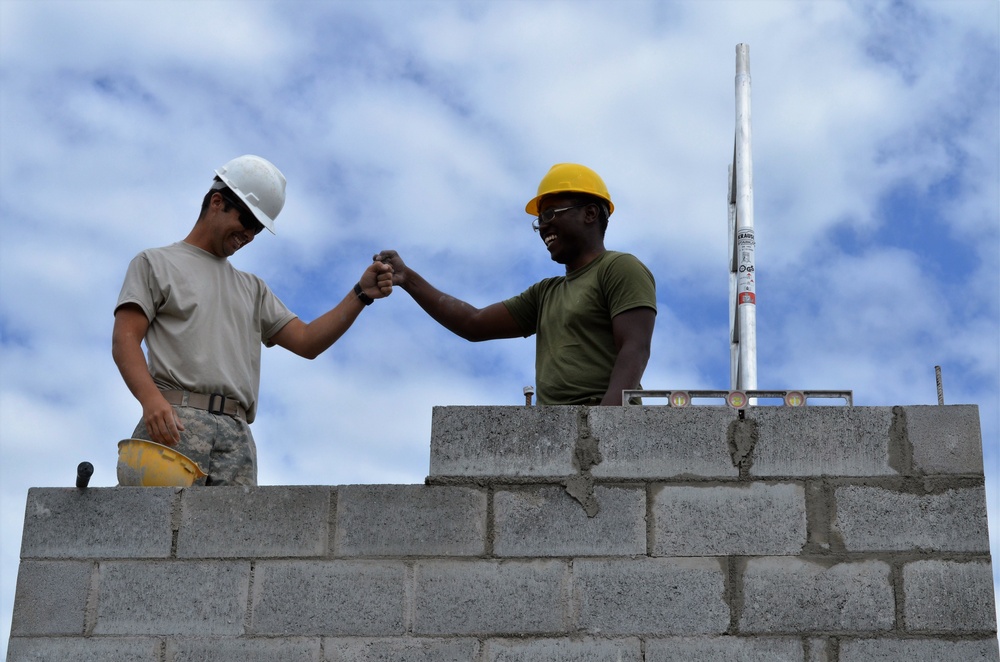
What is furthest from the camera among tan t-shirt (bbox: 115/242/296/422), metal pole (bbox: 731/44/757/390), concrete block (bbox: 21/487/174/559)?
metal pole (bbox: 731/44/757/390)

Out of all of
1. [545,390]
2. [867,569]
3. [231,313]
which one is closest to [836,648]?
[867,569]

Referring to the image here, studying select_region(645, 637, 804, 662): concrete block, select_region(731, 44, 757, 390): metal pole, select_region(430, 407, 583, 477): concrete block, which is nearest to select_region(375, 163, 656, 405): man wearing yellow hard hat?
select_region(430, 407, 583, 477): concrete block

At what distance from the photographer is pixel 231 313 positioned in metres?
4.88

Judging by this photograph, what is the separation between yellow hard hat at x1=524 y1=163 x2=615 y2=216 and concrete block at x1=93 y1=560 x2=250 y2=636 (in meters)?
1.95

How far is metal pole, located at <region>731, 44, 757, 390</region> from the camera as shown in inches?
319

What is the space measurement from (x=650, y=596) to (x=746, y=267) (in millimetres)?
4738

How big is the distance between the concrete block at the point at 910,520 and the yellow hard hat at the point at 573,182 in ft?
5.31

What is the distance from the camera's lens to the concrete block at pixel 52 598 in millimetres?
4297

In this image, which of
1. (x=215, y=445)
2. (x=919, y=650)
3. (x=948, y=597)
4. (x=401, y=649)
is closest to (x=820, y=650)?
(x=919, y=650)

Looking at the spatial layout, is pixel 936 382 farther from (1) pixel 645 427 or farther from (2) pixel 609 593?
(2) pixel 609 593

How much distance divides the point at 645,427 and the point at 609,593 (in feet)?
1.88

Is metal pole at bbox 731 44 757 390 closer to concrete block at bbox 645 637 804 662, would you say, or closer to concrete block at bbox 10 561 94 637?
concrete block at bbox 645 637 804 662

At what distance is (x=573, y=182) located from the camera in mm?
5090

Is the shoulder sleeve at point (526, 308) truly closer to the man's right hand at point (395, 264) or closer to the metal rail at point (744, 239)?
the man's right hand at point (395, 264)
